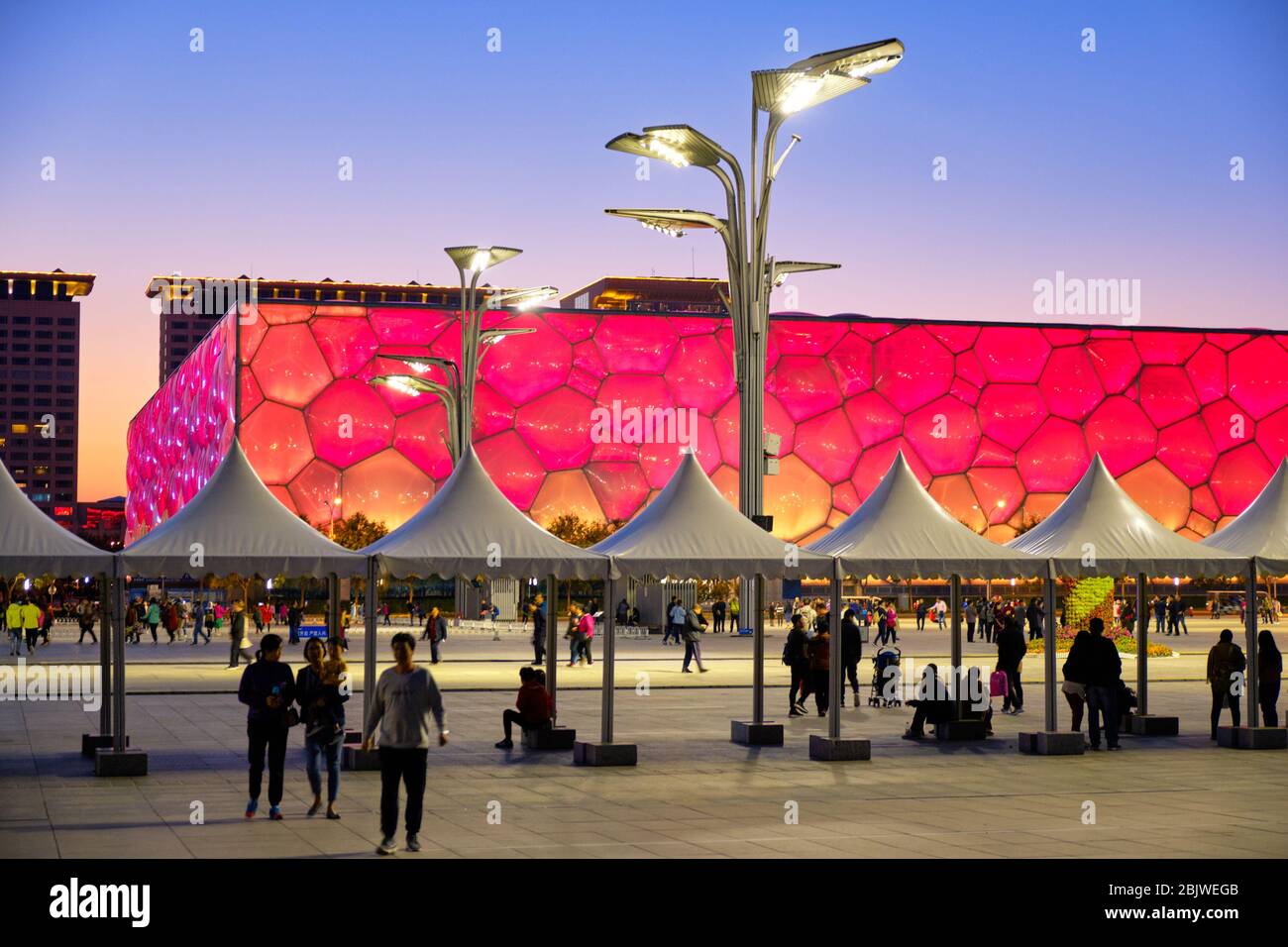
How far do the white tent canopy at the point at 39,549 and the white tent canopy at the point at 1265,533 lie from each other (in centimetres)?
1198

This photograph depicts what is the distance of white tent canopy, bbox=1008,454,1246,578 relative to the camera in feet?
58.2

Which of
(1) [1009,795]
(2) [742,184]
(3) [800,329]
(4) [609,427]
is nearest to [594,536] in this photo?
(4) [609,427]

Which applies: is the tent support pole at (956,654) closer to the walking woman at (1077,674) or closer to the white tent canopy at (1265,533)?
the walking woman at (1077,674)

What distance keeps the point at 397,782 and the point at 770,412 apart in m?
64.5

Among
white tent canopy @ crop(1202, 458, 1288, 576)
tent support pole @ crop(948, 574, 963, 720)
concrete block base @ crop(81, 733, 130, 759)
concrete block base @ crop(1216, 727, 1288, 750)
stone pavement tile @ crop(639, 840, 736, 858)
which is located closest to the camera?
stone pavement tile @ crop(639, 840, 736, 858)

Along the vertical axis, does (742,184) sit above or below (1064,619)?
above

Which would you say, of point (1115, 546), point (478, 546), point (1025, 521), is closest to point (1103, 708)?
point (1115, 546)

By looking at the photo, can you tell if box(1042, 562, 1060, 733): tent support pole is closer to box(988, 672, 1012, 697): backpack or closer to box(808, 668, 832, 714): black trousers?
box(988, 672, 1012, 697): backpack

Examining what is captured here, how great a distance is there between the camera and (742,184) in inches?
1040

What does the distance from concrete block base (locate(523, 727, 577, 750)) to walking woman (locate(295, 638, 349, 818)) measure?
5370 millimetres

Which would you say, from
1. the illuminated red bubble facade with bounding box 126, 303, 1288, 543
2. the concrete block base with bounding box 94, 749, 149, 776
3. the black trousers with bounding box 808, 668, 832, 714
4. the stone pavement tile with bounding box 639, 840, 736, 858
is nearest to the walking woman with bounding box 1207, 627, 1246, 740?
the black trousers with bounding box 808, 668, 832, 714

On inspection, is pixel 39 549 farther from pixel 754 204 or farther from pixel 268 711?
pixel 754 204

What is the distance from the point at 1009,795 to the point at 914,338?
64775 millimetres
